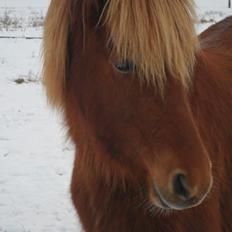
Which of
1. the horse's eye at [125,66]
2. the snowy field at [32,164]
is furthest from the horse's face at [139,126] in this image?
the snowy field at [32,164]

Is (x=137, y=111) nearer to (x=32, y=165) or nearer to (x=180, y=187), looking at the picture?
(x=180, y=187)

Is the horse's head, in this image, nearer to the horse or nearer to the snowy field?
the horse

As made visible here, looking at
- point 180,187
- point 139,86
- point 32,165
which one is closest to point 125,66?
point 139,86

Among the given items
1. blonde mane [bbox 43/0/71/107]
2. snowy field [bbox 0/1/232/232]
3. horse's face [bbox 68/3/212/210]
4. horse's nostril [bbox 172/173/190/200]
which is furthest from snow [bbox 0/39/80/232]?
horse's nostril [bbox 172/173/190/200]

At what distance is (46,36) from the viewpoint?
1.92 meters

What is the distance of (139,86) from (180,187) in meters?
0.44

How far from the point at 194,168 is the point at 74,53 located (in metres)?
0.77

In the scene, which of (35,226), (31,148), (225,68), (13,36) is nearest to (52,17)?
(225,68)

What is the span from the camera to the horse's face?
152cm

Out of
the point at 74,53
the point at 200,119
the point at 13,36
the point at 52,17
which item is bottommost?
the point at 13,36

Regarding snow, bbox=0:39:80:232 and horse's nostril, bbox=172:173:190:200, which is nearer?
horse's nostril, bbox=172:173:190:200

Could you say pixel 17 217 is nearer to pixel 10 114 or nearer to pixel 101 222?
pixel 101 222

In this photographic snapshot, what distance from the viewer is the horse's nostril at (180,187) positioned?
1.50m

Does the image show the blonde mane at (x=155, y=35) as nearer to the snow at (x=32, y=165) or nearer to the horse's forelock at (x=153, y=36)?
the horse's forelock at (x=153, y=36)
